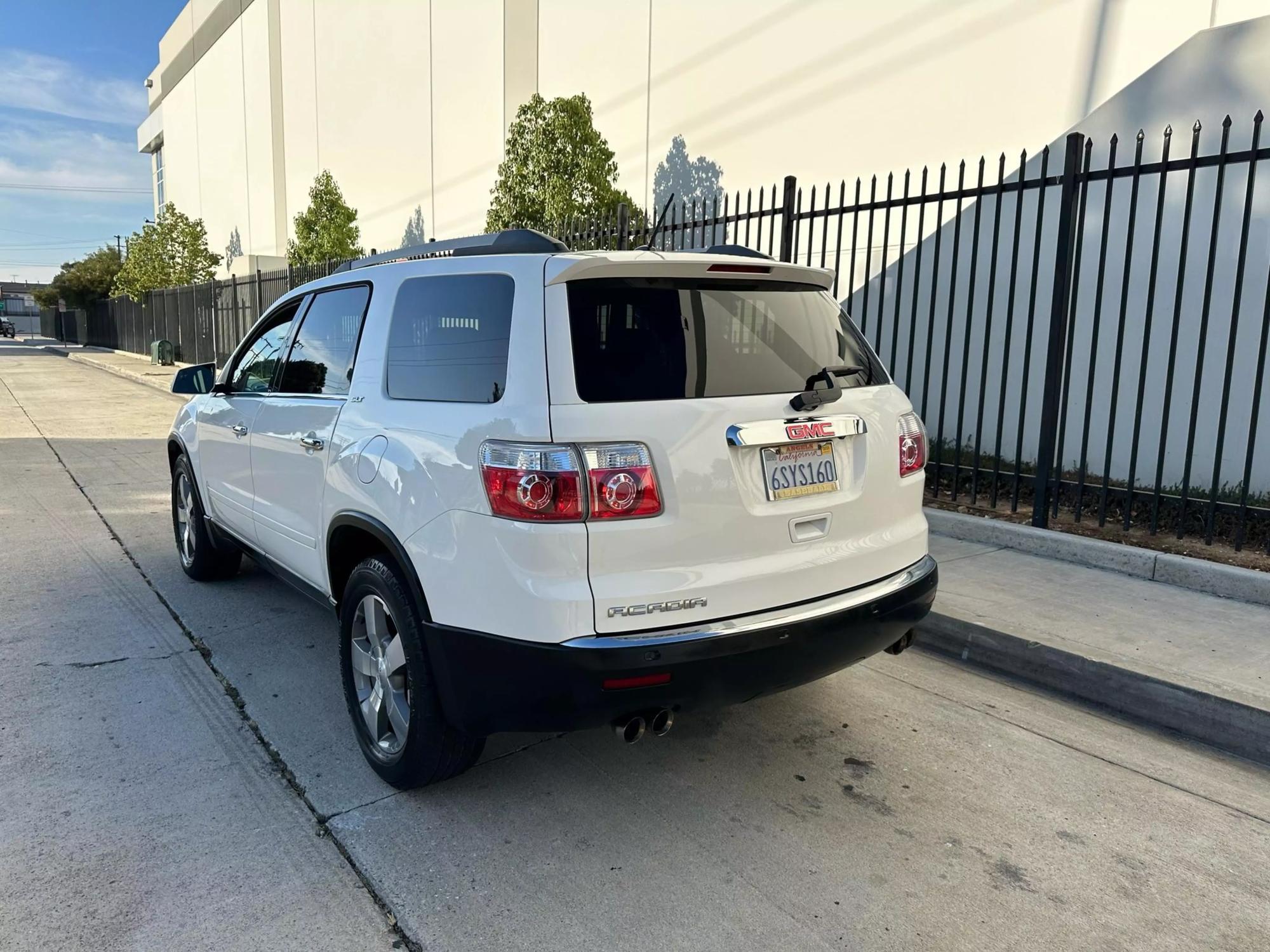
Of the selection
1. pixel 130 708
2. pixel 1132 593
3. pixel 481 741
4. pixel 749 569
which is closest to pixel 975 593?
pixel 1132 593

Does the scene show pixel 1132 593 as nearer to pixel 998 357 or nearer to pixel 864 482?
pixel 864 482

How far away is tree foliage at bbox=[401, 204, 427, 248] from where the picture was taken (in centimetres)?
2048

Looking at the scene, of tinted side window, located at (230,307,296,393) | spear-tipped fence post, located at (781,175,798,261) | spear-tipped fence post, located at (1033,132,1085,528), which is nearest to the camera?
tinted side window, located at (230,307,296,393)

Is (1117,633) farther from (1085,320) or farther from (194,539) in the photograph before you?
(194,539)

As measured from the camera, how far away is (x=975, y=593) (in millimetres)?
5289

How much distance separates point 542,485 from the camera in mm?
2627

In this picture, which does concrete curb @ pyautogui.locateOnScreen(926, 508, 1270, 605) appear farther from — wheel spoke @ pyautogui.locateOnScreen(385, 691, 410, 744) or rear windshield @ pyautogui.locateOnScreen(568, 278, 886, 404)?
wheel spoke @ pyautogui.locateOnScreen(385, 691, 410, 744)

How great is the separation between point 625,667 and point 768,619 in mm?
541

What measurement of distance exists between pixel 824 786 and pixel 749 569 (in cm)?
105

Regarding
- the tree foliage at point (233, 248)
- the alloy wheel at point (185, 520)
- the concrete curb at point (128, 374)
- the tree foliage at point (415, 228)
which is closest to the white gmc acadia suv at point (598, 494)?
the alloy wheel at point (185, 520)

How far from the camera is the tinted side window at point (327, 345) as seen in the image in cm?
374

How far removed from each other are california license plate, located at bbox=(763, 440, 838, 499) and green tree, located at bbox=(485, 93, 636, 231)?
35.0 ft

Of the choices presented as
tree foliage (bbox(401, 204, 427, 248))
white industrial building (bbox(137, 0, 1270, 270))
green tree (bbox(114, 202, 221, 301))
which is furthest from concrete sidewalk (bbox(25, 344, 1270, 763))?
green tree (bbox(114, 202, 221, 301))

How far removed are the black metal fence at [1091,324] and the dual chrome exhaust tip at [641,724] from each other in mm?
4248
